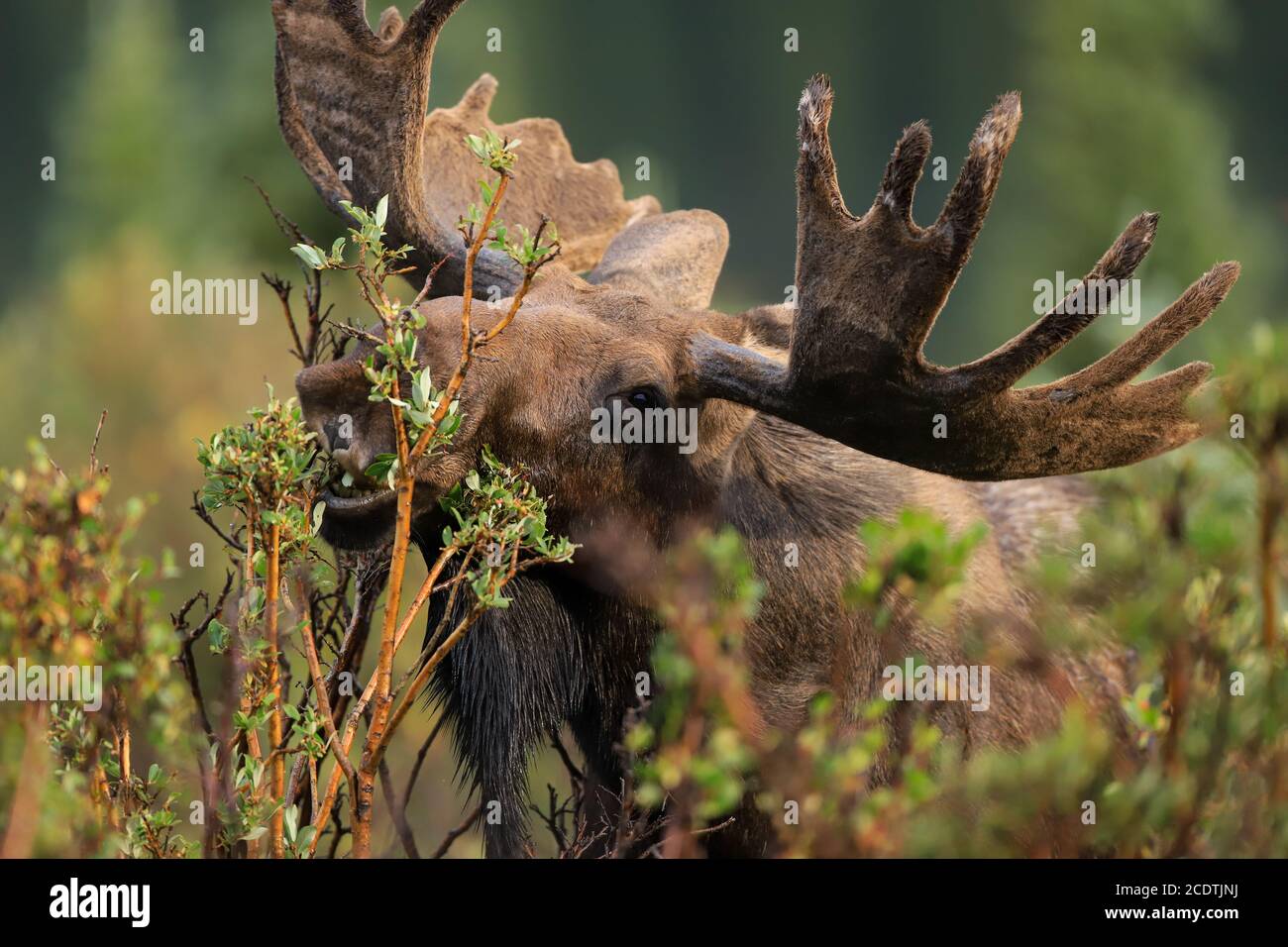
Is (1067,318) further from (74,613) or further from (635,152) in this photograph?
(635,152)

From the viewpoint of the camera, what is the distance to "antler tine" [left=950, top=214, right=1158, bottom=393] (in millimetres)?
3588

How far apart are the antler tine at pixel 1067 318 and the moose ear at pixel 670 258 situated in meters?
1.34

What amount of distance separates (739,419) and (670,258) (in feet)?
3.35

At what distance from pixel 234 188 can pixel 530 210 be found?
37.5 ft

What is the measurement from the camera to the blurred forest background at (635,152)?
12570 mm

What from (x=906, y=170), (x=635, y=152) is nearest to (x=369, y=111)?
(x=906, y=170)

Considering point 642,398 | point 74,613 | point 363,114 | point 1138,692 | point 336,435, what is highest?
point 363,114

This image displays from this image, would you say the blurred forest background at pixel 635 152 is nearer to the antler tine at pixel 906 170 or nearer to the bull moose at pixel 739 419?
the bull moose at pixel 739 419

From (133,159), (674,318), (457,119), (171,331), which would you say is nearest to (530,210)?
(457,119)

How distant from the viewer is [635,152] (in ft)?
87.5

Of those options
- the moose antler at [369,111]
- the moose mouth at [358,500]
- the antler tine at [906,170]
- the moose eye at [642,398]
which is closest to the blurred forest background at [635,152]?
the moose mouth at [358,500]

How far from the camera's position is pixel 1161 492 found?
279cm

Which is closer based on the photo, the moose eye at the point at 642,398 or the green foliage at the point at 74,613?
the green foliage at the point at 74,613
